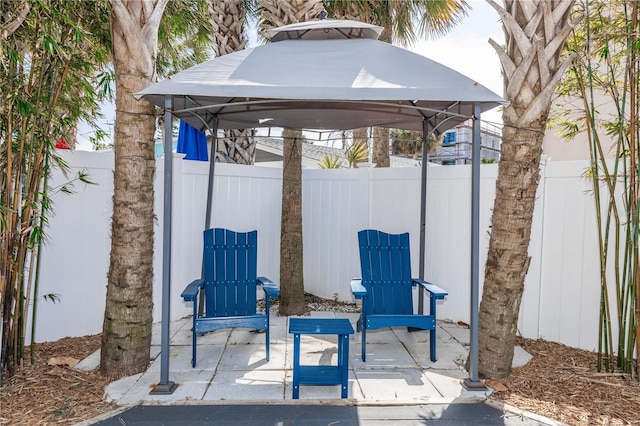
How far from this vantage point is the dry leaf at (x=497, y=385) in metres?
2.98

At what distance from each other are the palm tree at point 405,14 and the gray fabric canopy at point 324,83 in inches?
A: 109

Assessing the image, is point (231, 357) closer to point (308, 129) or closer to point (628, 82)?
point (308, 129)

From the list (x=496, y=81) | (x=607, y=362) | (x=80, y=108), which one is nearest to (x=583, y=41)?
(x=496, y=81)

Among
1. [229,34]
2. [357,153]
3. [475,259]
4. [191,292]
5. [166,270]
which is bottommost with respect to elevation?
[191,292]

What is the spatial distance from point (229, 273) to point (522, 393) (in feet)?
8.12

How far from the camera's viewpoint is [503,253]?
120 inches

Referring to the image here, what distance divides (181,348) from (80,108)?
84.3 inches

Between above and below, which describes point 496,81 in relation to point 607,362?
above

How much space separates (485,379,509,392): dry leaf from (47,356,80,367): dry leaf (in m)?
3.07

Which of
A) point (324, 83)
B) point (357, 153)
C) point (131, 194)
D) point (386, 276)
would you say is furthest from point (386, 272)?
point (357, 153)

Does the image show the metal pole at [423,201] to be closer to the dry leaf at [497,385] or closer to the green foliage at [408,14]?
the dry leaf at [497,385]

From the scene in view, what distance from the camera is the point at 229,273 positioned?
12.8ft

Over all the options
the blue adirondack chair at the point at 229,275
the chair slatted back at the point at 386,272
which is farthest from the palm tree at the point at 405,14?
the blue adirondack chair at the point at 229,275

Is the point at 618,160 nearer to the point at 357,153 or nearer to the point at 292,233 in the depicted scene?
the point at 292,233
